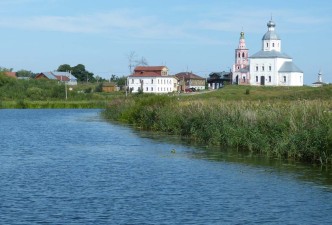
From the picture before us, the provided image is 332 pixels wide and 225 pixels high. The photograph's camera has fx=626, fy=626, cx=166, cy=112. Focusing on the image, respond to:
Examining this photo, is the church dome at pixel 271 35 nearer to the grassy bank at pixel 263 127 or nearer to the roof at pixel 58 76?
the roof at pixel 58 76

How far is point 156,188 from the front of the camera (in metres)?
20.5

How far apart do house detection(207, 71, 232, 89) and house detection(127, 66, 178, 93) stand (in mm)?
22106

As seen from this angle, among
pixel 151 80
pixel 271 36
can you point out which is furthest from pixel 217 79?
pixel 271 36

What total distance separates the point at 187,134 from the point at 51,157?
1422 cm

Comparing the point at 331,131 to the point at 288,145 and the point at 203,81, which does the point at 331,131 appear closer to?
the point at 288,145

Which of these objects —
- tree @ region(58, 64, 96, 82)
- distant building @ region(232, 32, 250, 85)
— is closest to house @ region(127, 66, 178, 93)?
distant building @ region(232, 32, 250, 85)

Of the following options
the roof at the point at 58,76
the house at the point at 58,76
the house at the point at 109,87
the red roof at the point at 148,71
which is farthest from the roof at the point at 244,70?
the roof at the point at 58,76

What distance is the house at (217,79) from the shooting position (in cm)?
16380

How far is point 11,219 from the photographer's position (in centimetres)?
1596

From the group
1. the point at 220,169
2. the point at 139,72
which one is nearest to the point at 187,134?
the point at 220,169

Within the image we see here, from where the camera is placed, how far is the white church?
123188 millimetres

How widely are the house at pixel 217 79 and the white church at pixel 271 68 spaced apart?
97.5 ft

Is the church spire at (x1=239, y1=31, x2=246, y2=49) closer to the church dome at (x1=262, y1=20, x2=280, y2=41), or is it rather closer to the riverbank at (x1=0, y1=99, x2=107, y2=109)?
the church dome at (x1=262, y1=20, x2=280, y2=41)

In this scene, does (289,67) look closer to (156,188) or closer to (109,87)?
(109,87)
